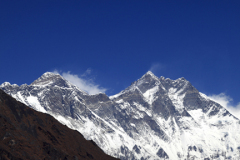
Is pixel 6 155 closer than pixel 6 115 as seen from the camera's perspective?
Yes

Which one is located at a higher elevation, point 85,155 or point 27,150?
point 85,155

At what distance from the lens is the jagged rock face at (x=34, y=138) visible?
13950 cm

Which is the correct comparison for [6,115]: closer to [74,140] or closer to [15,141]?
[15,141]

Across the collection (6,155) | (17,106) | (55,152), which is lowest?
(6,155)

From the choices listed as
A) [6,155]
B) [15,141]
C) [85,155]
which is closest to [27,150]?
[15,141]

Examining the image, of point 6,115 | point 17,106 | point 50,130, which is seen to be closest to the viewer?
point 6,115

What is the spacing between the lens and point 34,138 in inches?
6186

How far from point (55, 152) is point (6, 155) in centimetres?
3021

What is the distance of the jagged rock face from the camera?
13950 cm

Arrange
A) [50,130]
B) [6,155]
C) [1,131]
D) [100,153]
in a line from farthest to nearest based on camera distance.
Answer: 1. [100,153]
2. [50,130]
3. [1,131]
4. [6,155]

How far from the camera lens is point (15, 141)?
141250 mm

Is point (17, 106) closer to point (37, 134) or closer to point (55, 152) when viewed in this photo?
point (37, 134)

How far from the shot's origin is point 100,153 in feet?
652

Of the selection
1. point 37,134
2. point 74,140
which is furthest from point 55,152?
point 74,140
